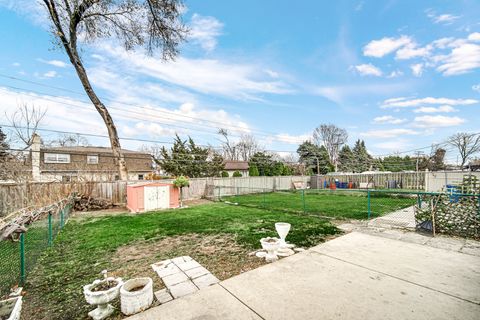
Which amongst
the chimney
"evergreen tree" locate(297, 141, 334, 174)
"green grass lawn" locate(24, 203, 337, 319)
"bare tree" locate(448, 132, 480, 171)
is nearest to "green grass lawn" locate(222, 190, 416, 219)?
"green grass lawn" locate(24, 203, 337, 319)

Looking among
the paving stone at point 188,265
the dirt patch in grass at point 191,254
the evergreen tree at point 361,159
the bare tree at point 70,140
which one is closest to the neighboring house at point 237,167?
A: the bare tree at point 70,140

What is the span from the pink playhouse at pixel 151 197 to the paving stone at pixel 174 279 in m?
7.57

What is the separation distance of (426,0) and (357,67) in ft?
15.8

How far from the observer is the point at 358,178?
64.0 ft

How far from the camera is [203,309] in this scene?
2.38m

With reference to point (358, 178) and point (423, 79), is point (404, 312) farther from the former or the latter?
point (358, 178)

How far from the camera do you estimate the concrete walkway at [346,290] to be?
2.27m

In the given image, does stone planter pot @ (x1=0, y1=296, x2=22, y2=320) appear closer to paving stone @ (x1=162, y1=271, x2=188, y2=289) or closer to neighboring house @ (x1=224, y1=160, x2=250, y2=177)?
paving stone @ (x1=162, y1=271, x2=188, y2=289)

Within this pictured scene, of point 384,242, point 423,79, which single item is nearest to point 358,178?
point 423,79

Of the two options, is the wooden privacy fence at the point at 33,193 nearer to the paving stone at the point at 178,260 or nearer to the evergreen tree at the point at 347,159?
the paving stone at the point at 178,260

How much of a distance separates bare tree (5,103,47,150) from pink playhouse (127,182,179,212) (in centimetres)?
852

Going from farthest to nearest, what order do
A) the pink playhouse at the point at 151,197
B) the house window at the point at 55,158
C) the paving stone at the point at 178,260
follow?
the house window at the point at 55,158
the pink playhouse at the point at 151,197
the paving stone at the point at 178,260

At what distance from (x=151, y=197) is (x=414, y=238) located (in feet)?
33.0

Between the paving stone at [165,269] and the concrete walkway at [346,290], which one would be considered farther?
the paving stone at [165,269]
